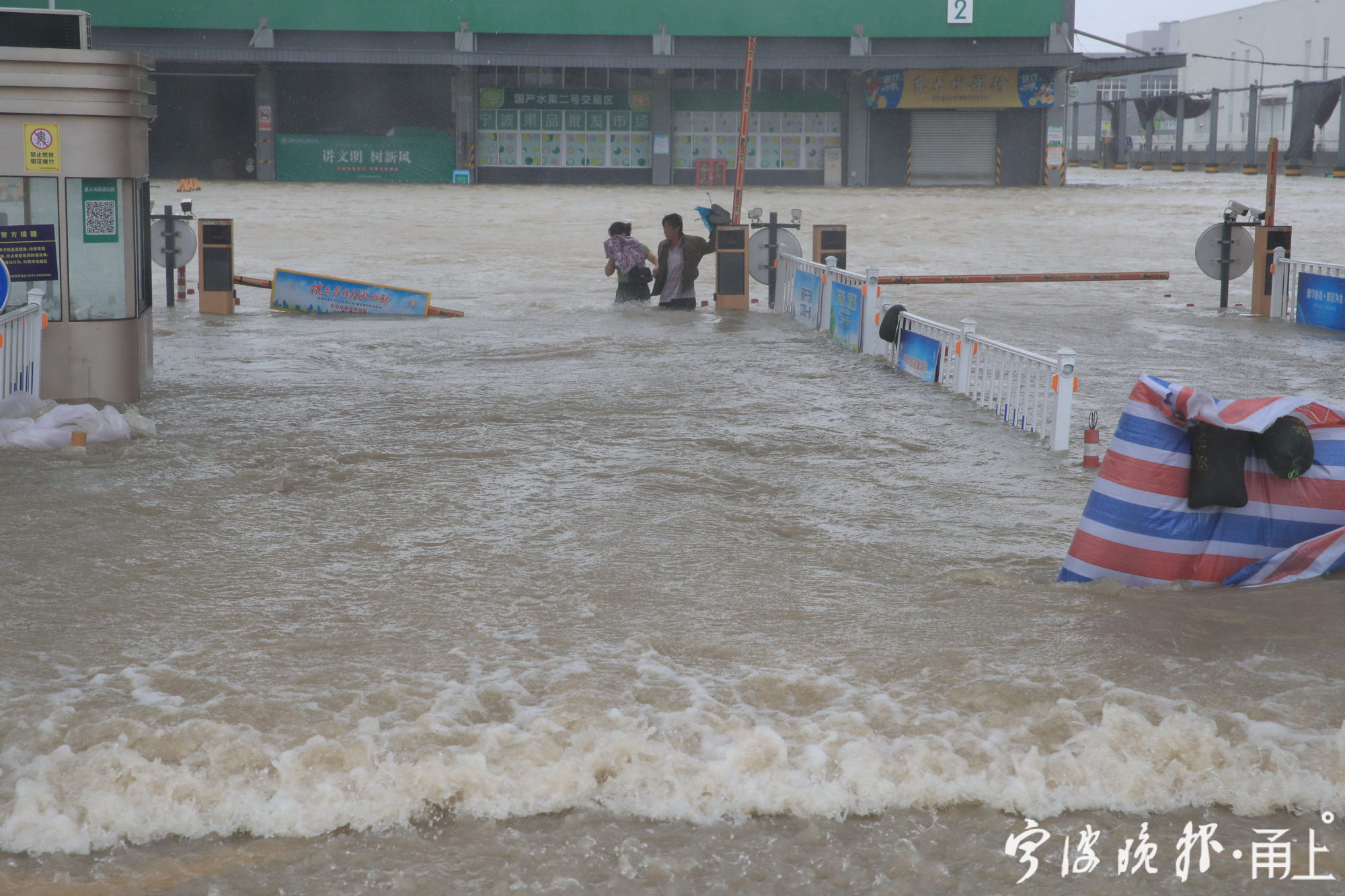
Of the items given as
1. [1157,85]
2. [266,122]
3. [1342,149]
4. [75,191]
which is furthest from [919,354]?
[1157,85]

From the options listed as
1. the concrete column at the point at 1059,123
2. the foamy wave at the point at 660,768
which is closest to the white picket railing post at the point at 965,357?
the foamy wave at the point at 660,768

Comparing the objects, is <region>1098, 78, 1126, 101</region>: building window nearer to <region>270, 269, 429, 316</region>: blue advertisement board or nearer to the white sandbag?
<region>270, 269, 429, 316</region>: blue advertisement board

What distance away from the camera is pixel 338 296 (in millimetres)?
15523

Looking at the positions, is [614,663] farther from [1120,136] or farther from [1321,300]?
[1120,136]

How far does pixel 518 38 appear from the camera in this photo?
128 feet

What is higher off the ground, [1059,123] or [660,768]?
[1059,123]

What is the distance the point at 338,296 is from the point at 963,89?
1174 inches

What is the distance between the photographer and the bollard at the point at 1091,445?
25.8 ft

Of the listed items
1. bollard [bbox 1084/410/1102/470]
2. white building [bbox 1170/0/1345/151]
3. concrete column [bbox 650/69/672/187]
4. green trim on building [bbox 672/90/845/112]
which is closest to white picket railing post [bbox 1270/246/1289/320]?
bollard [bbox 1084/410/1102/470]

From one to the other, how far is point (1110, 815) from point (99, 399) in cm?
779

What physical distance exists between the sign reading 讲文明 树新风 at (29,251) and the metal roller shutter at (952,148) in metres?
35.3

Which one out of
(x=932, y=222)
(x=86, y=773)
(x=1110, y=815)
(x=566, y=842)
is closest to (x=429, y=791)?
(x=566, y=842)

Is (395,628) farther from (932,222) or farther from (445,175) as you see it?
(445,175)

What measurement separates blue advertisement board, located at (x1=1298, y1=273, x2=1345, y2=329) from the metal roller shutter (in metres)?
26.8
